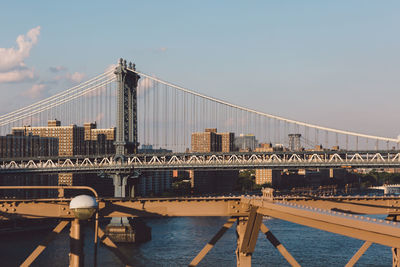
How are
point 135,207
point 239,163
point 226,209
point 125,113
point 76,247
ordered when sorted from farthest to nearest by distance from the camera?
point 125,113
point 239,163
point 135,207
point 226,209
point 76,247

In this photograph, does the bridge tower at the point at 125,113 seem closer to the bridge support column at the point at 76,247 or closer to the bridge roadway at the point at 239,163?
the bridge roadway at the point at 239,163

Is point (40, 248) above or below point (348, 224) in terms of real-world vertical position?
below

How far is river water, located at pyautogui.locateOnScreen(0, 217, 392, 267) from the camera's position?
191 feet

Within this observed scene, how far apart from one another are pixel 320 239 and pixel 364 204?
151 feet

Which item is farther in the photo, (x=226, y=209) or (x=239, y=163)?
(x=239, y=163)

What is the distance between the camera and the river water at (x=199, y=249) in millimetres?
58312

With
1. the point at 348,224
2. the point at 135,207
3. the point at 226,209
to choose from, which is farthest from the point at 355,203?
the point at 348,224

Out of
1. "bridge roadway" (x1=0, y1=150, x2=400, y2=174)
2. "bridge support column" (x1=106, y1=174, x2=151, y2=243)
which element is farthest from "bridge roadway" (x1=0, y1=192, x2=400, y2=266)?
"bridge support column" (x1=106, y1=174, x2=151, y2=243)

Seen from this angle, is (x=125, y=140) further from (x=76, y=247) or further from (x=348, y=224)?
(x=348, y=224)

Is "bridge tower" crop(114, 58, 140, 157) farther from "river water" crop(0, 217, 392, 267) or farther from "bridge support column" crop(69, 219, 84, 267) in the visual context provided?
"bridge support column" crop(69, 219, 84, 267)

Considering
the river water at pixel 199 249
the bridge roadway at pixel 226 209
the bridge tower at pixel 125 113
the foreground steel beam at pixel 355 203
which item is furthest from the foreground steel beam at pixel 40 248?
the bridge tower at pixel 125 113

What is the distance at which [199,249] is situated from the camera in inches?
2606

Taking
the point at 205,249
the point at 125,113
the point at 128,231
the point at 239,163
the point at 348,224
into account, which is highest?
the point at 125,113

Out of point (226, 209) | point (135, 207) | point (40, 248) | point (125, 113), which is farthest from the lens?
point (125, 113)
